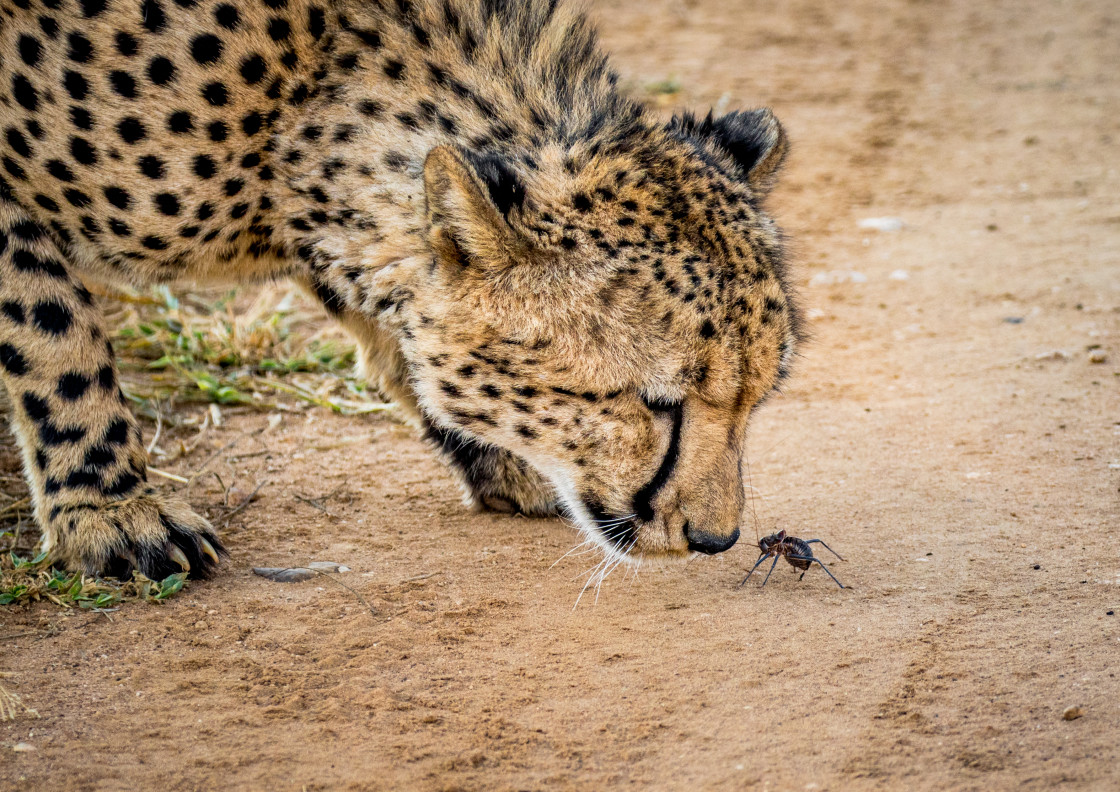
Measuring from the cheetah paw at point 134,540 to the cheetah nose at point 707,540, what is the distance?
1231 millimetres

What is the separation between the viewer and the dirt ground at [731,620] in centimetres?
206

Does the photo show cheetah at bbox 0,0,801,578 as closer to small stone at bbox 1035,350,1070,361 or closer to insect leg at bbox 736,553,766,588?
insect leg at bbox 736,553,766,588

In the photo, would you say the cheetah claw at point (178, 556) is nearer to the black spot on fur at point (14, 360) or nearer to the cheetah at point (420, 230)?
the cheetah at point (420, 230)

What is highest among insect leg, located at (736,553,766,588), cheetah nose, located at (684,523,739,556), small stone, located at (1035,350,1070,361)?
small stone, located at (1035,350,1070,361)

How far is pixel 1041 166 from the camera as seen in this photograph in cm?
607

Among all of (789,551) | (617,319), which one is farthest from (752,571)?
(617,319)

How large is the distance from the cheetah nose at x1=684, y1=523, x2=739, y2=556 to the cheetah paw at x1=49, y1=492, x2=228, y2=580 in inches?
48.5

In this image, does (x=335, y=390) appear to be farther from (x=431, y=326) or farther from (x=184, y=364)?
(x=431, y=326)

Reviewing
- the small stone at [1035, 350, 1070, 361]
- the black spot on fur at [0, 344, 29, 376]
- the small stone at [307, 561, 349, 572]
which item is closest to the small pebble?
the small stone at [1035, 350, 1070, 361]

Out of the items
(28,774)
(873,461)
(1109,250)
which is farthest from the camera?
(1109,250)

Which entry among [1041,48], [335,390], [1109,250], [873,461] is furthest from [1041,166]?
[335,390]

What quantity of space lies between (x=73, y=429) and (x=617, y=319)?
4.90 feet

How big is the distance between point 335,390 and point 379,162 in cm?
171

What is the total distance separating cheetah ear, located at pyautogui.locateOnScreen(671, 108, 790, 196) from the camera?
2871 mm
